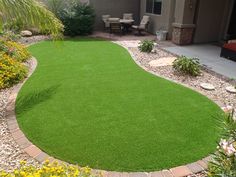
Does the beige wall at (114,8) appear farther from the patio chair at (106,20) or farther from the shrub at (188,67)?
the shrub at (188,67)

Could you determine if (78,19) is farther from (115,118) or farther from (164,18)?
(115,118)

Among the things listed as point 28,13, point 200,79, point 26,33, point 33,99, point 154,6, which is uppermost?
point 28,13

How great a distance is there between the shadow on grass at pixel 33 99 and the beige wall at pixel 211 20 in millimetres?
8543

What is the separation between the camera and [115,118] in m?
5.04

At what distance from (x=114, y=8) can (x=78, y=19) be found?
10.5 ft

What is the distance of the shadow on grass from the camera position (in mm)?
5414

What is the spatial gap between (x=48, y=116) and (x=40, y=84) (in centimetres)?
196

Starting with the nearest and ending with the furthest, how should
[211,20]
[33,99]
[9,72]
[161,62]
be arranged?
[33,99] → [9,72] → [161,62] → [211,20]

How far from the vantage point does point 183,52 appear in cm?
1038

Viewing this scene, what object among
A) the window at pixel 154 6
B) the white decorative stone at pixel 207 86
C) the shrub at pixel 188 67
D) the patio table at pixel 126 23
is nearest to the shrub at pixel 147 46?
the shrub at pixel 188 67

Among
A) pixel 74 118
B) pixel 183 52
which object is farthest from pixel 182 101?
pixel 183 52

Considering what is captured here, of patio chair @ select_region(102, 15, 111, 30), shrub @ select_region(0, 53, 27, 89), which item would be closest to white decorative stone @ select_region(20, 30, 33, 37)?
patio chair @ select_region(102, 15, 111, 30)

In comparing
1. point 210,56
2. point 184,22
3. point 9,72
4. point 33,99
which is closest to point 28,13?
point 33,99

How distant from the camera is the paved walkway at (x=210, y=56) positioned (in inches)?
320
